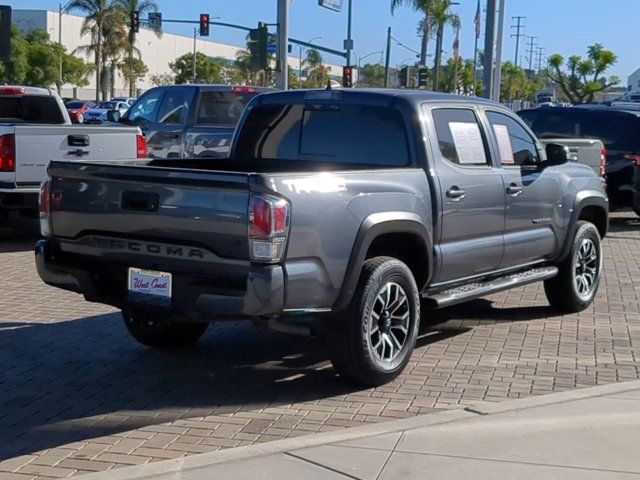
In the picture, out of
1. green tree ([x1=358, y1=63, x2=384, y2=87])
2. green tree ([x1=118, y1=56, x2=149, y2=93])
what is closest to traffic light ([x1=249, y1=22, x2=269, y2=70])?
green tree ([x1=118, y1=56, x2=149, y2=93])

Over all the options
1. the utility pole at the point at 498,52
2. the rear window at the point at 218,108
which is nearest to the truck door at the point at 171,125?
the rear window at the point at 218,108

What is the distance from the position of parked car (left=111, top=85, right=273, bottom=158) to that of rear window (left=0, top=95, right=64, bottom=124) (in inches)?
62.5

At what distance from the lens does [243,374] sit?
24.2ft

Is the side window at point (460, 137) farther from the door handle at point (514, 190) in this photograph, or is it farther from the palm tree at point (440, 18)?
the palm tree at point (440, 18)

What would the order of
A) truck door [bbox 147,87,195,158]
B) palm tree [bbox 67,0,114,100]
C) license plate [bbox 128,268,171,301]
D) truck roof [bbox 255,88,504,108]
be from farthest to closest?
1. palm tree [bbox 67,0,114,100]
2. truck door [bbox 147,87,195,158]
3. truck roof [bbox 255,88,504,108]
4. license plate [bbox 128,268,171,301]

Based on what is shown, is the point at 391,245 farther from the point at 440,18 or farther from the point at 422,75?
the point at 440,18

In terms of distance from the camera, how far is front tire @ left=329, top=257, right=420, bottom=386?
21.9 ft

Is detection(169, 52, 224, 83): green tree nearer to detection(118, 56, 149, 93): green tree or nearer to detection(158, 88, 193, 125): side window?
detection(118, 56, 149, 93): green tree

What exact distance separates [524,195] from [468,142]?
832 millimetres

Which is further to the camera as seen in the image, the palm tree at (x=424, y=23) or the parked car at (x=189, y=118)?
the palm tree at (x=424, y=23)

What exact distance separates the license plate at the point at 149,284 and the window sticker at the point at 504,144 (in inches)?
129

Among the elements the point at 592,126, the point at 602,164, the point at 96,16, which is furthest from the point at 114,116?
the point at 96,16

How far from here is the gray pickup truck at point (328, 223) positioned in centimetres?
614

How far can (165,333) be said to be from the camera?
26.0ft
